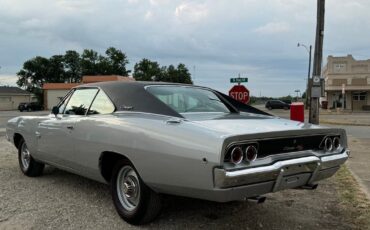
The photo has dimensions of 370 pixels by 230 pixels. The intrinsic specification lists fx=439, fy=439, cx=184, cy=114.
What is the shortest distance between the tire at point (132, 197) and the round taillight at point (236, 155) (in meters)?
1.09

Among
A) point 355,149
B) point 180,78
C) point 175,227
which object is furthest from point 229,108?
point 180,78

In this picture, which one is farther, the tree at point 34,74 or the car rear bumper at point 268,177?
the tree at point 34,74

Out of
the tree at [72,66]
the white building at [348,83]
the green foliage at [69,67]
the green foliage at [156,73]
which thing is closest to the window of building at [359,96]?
the white building at [348,83]

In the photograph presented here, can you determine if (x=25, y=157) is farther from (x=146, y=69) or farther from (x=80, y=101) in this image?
(x=146, y=69)

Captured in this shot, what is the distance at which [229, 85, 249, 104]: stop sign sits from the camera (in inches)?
446

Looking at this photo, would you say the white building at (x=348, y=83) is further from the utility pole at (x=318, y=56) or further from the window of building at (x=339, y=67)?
the utility pole at (x=318, y=56)

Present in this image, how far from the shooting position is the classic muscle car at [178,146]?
385 centimetres

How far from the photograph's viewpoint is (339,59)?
64125 millimetres

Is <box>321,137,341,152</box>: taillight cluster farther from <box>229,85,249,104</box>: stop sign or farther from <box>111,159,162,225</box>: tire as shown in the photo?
<box>229,85,249,104</box>: stop sign

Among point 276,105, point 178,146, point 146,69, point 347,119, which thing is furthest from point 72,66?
point 178,146

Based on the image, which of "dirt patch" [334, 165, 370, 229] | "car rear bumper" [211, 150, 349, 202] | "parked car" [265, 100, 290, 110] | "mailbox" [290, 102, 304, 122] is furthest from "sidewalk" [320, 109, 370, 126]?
"parked car" [265, 100, 290, 110]

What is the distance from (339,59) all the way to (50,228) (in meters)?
64.8

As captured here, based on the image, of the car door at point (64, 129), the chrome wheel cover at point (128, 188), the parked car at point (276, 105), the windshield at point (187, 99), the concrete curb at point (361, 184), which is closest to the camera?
the chrome wheel cover at point (128, 188)

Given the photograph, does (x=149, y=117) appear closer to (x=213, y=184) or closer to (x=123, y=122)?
(x=123, y=122)
